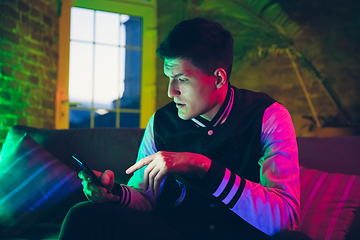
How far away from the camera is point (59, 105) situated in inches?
125

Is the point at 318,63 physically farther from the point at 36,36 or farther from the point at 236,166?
the point at 36,36

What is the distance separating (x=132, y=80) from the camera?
3.62 meters

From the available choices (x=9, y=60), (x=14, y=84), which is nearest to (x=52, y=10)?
(x=9, y=60)

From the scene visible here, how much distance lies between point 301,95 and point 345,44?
77cm

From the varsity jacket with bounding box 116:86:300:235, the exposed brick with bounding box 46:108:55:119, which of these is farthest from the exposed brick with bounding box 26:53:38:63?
the varsity jacket with bounding box 116:86:300:235

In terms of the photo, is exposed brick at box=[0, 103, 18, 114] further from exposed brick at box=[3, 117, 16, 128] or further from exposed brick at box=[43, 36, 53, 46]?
exposed brick at box=[43, 36, 53, 46]

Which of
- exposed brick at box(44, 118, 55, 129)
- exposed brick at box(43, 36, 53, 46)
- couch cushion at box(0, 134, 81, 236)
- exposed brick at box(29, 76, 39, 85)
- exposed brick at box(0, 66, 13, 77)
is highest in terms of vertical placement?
exposed brick at box(43, 36, 53, 46)

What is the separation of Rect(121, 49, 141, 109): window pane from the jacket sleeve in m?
2.75

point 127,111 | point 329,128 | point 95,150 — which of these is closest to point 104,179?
point 95,150

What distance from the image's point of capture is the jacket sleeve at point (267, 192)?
90cm

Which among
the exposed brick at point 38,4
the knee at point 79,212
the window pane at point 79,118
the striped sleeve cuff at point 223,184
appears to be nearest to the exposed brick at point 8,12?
the exposed brick at point 38,4

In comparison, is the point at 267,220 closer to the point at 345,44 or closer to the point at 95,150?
the point at 95,150

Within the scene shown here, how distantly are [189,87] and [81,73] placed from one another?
8.31 feet

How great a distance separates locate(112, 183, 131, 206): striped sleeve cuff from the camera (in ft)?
3.56
